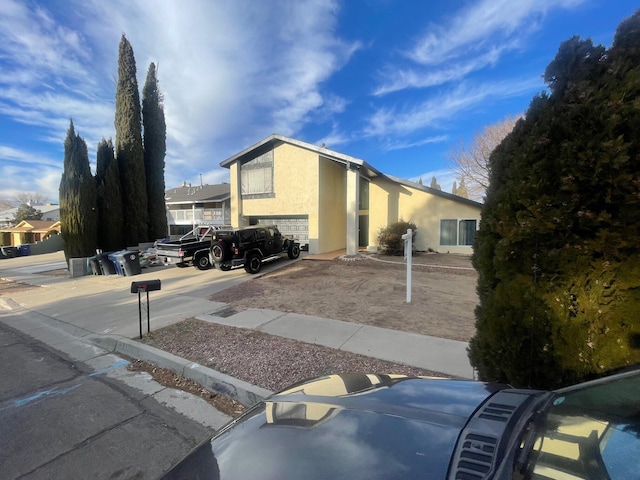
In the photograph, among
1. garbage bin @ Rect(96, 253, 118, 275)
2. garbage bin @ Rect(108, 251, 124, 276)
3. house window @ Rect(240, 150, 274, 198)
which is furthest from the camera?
house window @ Rect(240, 150, 274, 198)

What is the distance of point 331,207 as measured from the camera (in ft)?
57.9

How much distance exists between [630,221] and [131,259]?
14.3 m

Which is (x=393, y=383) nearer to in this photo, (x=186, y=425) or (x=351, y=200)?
(x=186, y=425)

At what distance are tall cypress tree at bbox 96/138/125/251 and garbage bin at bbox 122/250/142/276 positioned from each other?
4.99 meters

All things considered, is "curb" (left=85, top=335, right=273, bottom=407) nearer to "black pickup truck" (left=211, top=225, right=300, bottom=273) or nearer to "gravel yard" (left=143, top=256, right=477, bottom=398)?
"gravel yard" (left=143, top=256, right=477, bottom=398)

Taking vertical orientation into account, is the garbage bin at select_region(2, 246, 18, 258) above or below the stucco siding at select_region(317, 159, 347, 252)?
below

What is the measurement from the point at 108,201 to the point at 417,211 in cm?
1724

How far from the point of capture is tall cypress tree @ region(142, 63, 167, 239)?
19.5 m

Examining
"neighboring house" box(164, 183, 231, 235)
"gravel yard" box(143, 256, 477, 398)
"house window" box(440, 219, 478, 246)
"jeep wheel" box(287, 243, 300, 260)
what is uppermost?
"neighboring house" box(164, 183, 231, 235)

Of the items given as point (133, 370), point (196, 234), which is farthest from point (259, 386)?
point (196, 234)

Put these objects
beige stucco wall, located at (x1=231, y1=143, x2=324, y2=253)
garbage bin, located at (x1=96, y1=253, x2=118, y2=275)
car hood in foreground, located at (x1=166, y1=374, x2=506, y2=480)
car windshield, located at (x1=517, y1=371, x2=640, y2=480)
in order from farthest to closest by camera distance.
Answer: beige stucco wall, located at (x1=231, y1=143, x2=324, y2=253) < garbage bin, located at (x1=96, y1=253, x2=118, y2=275) < car hood in foreground, located at (x1=166, y1=374, x2=506, y2=480) < car windshield, located at (x1=517, y1=371, x2=640, y2=480)

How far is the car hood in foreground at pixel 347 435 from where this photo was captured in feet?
3.84

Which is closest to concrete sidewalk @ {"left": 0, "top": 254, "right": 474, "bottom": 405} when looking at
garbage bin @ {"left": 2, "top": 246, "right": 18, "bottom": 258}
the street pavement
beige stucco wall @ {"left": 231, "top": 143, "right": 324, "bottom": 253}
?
the street pavement

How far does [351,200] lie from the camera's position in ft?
51.6
